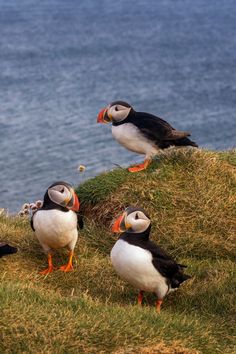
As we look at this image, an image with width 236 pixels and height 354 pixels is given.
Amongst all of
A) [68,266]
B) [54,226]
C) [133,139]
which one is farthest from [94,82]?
[54,226]

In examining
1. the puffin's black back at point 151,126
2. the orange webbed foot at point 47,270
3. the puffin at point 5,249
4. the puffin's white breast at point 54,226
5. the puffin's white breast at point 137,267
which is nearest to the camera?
the puffin's white breast at point 137,267

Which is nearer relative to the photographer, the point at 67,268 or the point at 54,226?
the point at 54,226

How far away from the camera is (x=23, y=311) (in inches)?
232

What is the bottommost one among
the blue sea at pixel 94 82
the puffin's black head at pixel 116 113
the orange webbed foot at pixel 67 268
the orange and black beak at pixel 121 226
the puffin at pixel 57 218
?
the blue sea at pixel 94 82

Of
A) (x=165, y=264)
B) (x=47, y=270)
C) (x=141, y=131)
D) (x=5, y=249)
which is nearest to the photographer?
(x=165, y=264)

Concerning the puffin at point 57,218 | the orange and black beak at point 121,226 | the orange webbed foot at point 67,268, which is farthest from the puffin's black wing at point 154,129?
the orange and black beak at point 121,226

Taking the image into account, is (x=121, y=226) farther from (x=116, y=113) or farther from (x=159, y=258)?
(x=116, y=113)

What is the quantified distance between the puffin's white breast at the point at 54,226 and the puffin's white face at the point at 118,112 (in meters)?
1.79

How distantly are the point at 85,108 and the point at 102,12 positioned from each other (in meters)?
50.0

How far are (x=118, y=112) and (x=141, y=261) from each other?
108 inches

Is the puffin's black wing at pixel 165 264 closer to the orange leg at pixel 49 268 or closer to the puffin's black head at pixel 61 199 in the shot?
the puffin's black head at pixel 61 199

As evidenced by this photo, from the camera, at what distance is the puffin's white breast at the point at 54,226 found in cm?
767

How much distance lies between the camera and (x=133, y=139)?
30.1ft

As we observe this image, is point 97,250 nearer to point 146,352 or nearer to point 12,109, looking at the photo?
point 146,352
